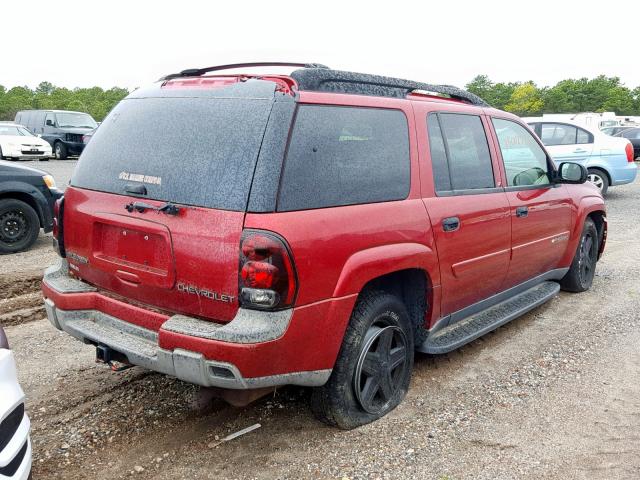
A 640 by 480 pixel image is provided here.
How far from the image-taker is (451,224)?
357cm

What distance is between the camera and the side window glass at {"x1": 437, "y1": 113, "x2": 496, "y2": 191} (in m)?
3.78

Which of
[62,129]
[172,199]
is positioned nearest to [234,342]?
[172,199]

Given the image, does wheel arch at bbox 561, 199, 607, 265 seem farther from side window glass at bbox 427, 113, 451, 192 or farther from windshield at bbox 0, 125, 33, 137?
windshield at bbox 0, 125, 33, 137

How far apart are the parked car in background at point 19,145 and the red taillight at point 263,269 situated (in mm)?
19849

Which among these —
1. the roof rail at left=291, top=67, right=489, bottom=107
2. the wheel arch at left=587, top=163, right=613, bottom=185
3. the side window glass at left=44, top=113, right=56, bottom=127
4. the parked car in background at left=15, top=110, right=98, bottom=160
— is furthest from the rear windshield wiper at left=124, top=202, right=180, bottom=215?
the side window glass at left=44, top=113, right=56, bottom=127

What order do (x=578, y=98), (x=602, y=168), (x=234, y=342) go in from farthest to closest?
(x=578, y=98) < (x=602, y=168) < (x=234, y=342)

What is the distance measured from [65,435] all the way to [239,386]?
4.04 feet

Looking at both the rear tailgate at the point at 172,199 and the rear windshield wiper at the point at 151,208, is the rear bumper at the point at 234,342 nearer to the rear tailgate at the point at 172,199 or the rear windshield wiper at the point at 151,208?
the rear tailgate at the point at 172,199

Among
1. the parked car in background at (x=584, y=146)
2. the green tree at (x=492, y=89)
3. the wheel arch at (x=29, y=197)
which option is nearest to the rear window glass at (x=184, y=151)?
the wheel arch at (x=29, y=197)

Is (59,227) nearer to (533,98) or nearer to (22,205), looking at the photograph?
(22,205)

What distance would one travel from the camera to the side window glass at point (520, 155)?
4406mm

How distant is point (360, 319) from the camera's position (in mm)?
3051

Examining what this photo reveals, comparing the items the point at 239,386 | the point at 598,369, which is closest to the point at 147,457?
the point at 239,386

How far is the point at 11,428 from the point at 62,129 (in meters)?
23.0
